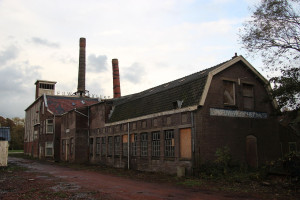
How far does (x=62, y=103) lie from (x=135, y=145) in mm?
27802

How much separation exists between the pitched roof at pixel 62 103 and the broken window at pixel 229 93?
3261 cm

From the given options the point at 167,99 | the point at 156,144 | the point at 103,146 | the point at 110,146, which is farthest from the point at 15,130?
the point at 167,99

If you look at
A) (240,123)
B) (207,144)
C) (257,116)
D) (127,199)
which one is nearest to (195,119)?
(207,144)

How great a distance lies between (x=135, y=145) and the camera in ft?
78.4

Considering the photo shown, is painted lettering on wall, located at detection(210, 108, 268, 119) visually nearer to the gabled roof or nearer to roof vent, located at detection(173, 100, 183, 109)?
the gabled roof

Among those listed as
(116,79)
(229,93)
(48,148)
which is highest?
(116,79)

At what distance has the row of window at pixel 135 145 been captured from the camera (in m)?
20.0

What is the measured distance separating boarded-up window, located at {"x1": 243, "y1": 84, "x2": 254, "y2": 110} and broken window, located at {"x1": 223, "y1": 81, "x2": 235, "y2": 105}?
103 centimetres

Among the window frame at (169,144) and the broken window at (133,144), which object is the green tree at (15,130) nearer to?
the broken window at (133,144)

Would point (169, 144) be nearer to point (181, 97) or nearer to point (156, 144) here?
point (156, 144)

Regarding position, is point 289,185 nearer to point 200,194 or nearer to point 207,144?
point 200,194

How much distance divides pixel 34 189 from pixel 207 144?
9914 millimetres

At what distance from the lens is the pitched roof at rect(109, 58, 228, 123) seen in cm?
1867

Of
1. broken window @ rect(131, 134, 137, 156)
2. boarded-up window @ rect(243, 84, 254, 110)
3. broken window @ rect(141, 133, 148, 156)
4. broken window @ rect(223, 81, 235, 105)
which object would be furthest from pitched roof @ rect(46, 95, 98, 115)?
boarded-up window @ rect(243, 84, 254, 110)
